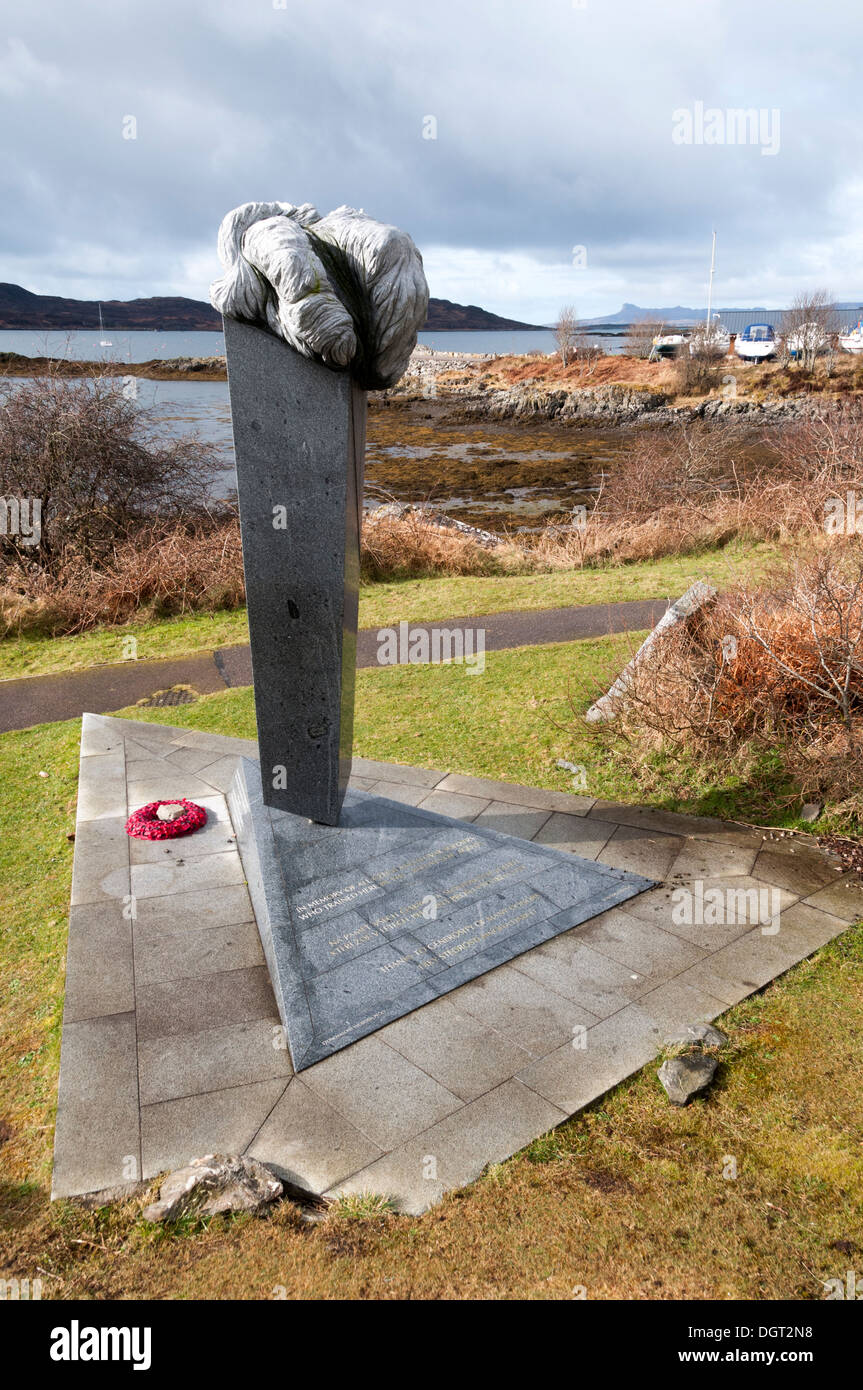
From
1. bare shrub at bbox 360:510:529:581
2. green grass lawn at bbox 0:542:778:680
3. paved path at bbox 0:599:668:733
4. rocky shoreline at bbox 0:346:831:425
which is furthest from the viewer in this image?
rocky shoreline at bbox 0:346:831:425

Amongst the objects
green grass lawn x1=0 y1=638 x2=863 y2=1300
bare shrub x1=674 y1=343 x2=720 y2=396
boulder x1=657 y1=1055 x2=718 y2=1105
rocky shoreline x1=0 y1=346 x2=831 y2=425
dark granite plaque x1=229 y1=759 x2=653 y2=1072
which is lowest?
green grass lawn x1=0 y1=638 x2=863 y2=1300

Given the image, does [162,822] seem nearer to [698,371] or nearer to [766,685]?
[766,685]

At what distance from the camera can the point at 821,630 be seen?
291 inches

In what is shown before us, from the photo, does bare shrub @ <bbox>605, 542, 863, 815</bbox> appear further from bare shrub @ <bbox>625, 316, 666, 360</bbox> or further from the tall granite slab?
bare shrub @ <bbox>625, 316, 666, 360</bbox>

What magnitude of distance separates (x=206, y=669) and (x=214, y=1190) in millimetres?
8468

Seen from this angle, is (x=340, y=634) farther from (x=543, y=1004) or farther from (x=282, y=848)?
(x=543, y=1004)

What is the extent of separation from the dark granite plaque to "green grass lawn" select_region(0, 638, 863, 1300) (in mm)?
1116

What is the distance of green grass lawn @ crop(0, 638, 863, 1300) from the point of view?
134 inches

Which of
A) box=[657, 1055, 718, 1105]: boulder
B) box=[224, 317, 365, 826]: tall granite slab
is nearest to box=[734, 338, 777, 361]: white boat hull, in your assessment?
box=[224, 317, 365, 826]: tall granite slab

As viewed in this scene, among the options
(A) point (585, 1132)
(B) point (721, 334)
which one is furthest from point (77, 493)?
(B) point (721, 334)

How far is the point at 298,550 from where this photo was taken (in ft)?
17.9

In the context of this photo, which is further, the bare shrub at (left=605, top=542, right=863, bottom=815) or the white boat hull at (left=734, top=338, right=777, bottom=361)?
the white boat hull at (left=734, top=338, right=777, bottom=361)

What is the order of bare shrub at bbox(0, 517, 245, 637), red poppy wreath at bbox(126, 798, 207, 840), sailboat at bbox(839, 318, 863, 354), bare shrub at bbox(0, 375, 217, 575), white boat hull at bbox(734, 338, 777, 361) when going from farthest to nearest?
white boat hull at bbox(734, 338, 777, 361) → sailboat at bbox(839, 318, 863, 354) → bare shrub at bbox(0, 375, 217, 575) → bare shrub at bbox(0, 517, 245, 637) → red poppy wreath at bbox(126, 798, 207, 840)

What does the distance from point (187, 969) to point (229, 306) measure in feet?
12.5
